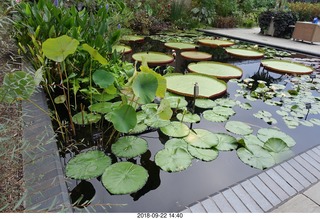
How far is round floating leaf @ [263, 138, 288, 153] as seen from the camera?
2.00 m

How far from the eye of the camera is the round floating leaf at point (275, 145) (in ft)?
6.55

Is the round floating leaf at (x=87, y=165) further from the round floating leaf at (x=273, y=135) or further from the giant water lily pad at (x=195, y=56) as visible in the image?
the giant water lily pad at (x=195, y=56)

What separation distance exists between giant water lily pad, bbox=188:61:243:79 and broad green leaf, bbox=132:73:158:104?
2.06 meters

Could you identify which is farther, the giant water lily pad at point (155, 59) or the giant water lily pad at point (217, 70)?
the giant water lily pad at point (155, 59)

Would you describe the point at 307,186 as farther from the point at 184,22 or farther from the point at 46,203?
the point at 184,22

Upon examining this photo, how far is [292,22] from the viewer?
7.91m

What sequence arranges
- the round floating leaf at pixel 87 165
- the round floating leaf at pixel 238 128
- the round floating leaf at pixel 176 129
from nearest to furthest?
1. the round floating leaf at pixel 87 165
2. the round floating leaf at pixel 176 129
3. the round floating leaf at pixel 238 128

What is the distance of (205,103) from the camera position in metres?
2.76

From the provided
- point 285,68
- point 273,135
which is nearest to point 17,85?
point 273,135

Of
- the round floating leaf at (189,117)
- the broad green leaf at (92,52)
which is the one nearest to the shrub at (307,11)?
the round floating leaf at (189,117)

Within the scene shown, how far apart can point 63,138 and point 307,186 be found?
1849mm

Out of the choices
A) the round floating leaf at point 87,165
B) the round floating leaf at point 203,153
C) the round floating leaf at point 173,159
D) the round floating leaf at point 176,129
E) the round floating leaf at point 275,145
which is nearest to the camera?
the round floating leaf at point 87,165

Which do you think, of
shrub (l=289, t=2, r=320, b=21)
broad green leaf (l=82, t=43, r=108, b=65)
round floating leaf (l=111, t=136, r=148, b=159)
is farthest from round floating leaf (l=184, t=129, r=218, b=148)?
shrub (l=289, t=2, r=320, b=21)

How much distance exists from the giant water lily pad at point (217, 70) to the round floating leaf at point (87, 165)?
2298 mm
